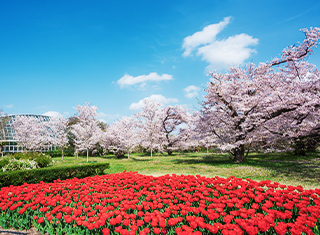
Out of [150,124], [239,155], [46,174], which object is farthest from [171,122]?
[46,174]

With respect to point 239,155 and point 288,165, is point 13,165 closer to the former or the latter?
point 239,155

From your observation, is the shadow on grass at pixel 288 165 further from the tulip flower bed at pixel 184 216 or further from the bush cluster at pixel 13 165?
the bush cluster at pixel 13 165

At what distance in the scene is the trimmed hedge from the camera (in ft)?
30.6

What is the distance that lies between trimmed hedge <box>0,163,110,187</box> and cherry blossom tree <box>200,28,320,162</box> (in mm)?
10344

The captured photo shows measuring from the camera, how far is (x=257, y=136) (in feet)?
55.6

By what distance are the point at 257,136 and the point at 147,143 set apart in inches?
726

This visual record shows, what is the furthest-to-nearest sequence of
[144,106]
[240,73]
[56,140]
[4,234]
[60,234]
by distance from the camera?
[144,106]
[56,140]
[240,73]
[4,234]
[60,234]

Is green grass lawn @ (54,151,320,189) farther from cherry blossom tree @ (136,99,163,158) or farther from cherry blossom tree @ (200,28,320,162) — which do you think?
cherry blossom tree @ (136,99,163,158)

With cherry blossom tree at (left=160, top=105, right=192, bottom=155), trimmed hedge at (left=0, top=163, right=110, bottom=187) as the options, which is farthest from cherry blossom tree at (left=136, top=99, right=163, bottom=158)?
trimmed hedge at (left=0, top=163, right=110, bottom=187)

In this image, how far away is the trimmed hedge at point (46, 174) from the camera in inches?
368

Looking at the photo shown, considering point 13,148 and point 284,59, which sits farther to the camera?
point 13,148

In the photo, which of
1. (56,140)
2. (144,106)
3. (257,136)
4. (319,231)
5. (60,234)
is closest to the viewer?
(319,231)

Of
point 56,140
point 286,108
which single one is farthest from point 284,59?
point 56,140

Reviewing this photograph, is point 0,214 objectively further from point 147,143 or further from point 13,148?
point 13,148
